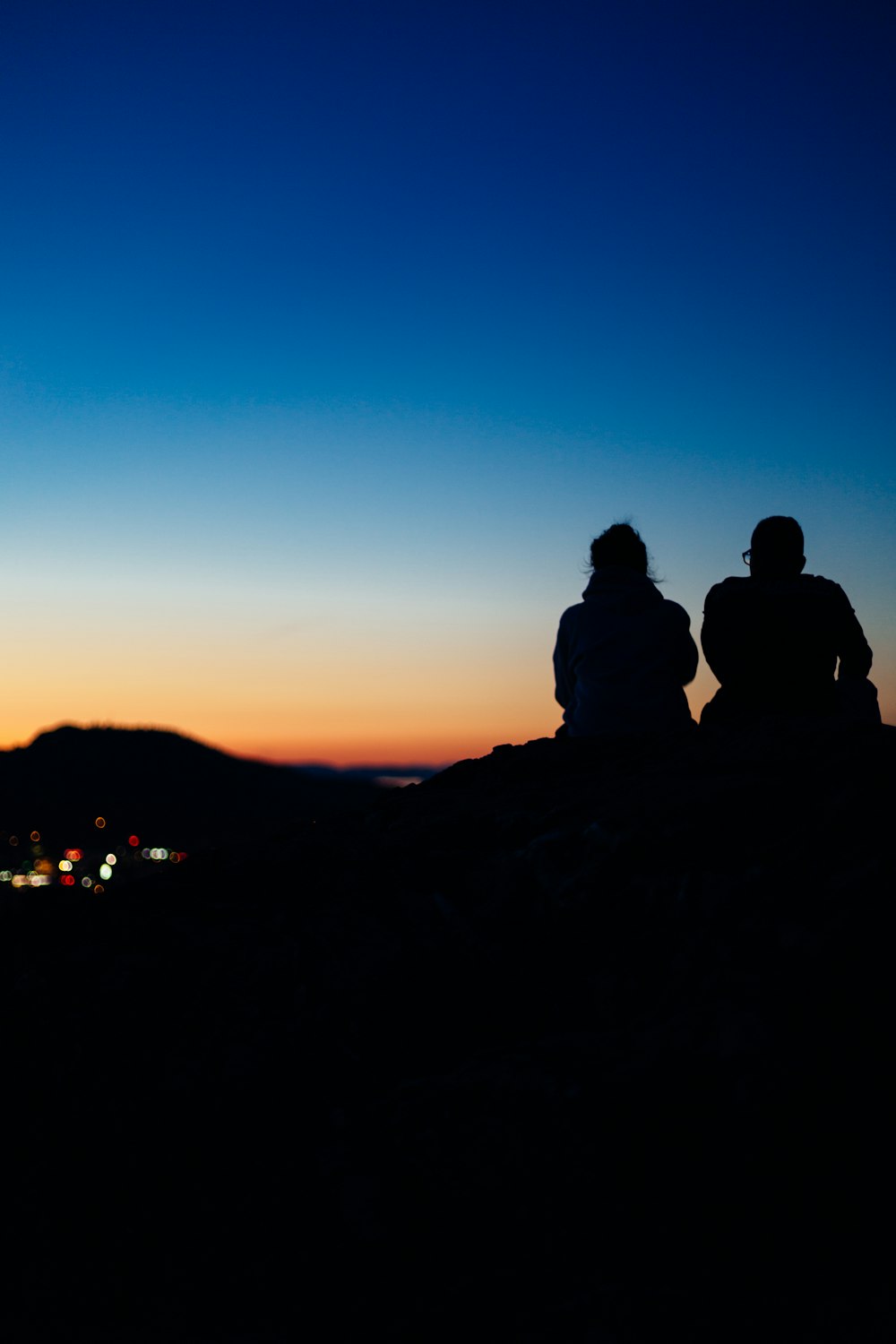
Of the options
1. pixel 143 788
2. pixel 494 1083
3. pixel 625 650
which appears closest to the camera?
pixel 494 1083

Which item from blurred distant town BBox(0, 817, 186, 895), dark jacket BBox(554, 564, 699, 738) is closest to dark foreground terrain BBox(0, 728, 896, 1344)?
dark jacket BBox(554, 564, 699, 738)

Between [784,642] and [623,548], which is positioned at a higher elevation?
A: [623,548]

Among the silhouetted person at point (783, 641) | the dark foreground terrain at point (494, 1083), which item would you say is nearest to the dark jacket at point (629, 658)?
the silhouetted person at point (783, 641)

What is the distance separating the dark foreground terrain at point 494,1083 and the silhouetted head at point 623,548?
2067 millimetres

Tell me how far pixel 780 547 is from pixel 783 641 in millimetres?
551

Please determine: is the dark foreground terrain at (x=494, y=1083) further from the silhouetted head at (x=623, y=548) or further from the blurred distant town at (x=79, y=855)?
the blurred distant town at (x=79, y=855)

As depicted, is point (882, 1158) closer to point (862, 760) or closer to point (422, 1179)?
point (422, 1179)

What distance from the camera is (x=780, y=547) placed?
5141mm

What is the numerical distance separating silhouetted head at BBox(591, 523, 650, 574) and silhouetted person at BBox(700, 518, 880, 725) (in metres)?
0.80

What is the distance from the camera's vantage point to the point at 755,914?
296cm

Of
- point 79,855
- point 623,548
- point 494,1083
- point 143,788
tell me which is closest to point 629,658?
point 623,548

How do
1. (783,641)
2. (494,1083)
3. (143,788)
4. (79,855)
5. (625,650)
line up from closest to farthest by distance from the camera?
(494,1083), (783,641), (625,650), (79,855), (143,788)

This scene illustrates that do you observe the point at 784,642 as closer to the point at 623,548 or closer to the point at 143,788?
the point at 623,548

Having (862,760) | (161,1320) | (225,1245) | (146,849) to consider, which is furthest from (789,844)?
(146,849)
